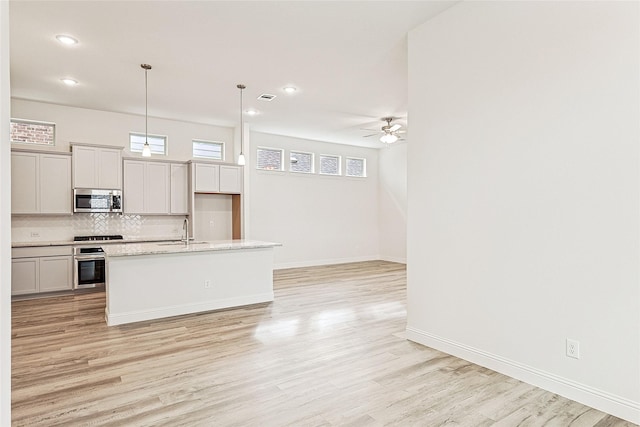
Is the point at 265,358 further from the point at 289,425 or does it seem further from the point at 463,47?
the point at 463,47

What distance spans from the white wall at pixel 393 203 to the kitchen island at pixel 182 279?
5183 millimetres

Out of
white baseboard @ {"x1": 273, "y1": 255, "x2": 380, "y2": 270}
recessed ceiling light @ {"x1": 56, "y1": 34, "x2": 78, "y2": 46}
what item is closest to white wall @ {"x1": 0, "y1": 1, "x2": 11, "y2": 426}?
recessed ceiling light @ {"x1": 56, "y1": 34, "x2": 78, "y2": 46}

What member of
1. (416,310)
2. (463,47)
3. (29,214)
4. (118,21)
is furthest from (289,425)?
(29,214)

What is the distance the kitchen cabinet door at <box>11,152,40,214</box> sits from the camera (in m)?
5.54

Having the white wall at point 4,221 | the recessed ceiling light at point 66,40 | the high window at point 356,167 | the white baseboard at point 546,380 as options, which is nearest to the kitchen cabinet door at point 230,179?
the high window at point 356,167

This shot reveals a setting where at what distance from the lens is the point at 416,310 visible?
370 cm

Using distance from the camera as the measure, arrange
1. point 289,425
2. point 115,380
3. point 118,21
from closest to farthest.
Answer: point 289,425 < point 115,380 < point 118,21

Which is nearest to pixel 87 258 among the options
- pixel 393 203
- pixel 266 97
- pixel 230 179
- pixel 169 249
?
pixel 169 249

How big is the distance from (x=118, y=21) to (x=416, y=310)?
418 cm

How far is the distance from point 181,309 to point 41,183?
3.31 meters

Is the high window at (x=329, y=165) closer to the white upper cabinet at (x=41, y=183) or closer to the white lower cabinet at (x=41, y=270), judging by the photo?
the white upper cabinet at (x=41, y=183)

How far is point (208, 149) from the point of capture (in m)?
7.71

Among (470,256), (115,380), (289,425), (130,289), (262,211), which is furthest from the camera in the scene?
(262,211)

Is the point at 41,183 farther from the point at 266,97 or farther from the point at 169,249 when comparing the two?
the point at 266,97
